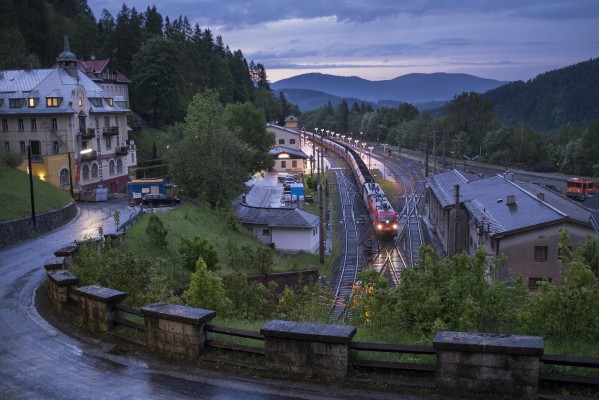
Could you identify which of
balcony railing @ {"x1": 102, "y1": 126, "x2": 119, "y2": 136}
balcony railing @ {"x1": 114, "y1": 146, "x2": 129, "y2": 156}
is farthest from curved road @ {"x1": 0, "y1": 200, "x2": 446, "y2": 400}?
balcony railing @ {"x1": 114, "y1": 146, "x2": 129, "y2": 156}

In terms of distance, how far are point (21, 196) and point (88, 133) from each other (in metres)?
21.3

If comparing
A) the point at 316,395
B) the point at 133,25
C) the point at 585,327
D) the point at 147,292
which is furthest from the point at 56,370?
the point at 133,25

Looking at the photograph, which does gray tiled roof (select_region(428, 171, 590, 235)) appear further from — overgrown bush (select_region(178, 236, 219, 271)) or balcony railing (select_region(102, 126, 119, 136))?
balcony railing (select_region(102, 126, 119, 136))

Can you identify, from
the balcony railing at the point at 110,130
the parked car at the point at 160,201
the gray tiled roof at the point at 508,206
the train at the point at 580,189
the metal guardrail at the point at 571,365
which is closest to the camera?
the metal guardrail at the point at 571,365

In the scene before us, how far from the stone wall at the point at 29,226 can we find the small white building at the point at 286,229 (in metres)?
12.4

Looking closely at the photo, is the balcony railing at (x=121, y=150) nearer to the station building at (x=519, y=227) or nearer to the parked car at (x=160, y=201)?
the parked car at (x=160, y=201)

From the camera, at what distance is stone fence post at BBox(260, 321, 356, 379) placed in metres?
7.49

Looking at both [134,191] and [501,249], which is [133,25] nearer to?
[134,191]

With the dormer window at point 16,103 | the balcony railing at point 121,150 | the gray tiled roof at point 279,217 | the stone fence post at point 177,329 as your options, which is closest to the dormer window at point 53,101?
the dormer window at point 16,103

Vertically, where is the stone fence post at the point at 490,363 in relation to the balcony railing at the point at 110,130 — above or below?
below

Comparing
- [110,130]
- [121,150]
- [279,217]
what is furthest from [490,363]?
[121,150]

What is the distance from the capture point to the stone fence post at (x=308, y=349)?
7.49 m

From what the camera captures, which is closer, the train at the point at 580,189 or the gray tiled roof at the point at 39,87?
the gray tiled roof at the point at 39,87

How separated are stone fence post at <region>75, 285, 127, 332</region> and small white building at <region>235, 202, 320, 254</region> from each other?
27.1 metres
